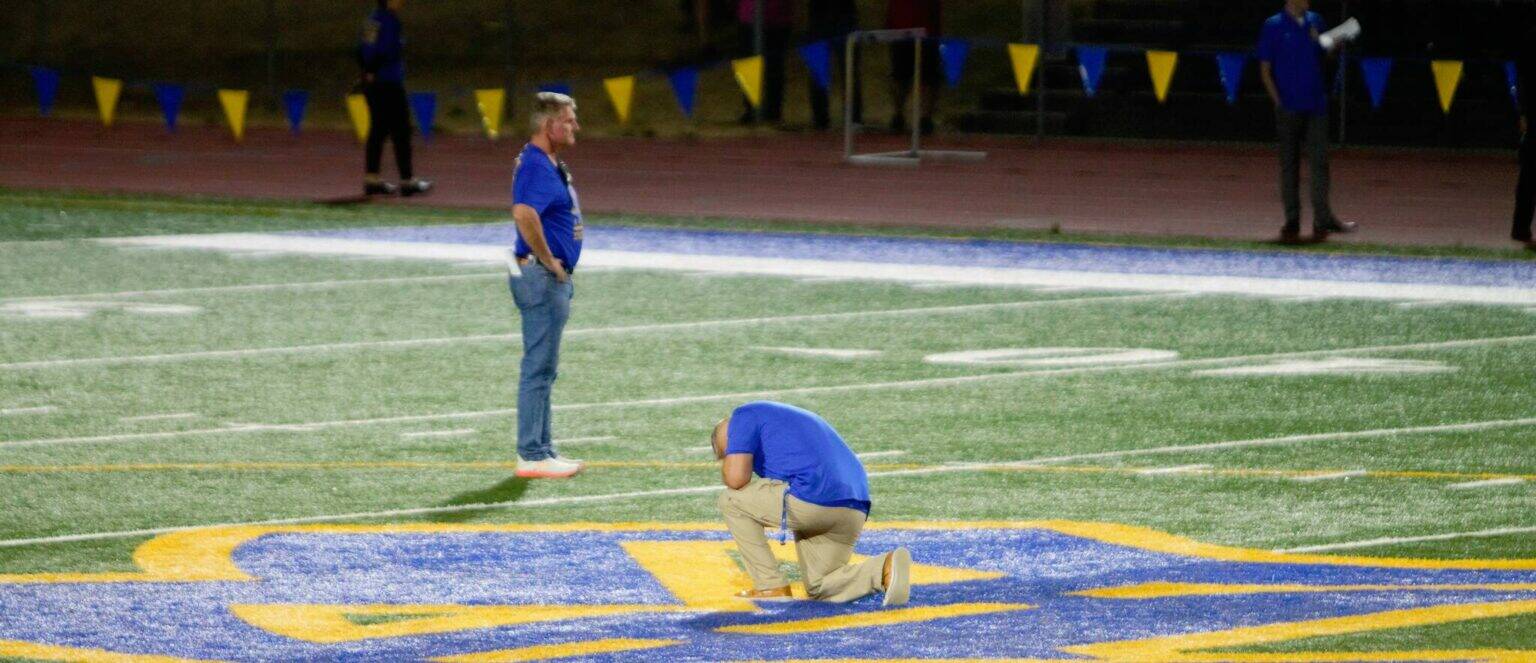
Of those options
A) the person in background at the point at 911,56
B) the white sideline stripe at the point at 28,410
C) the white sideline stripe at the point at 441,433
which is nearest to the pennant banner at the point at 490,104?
the person in background at the point at 911,56

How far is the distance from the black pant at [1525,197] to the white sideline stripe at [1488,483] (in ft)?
30.0

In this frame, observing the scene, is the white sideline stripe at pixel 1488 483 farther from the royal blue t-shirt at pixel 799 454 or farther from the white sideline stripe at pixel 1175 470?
the royal blue t-shirt at pixel 799 454

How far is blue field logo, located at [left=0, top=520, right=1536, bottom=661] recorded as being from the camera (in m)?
7.30

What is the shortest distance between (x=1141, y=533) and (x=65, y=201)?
15700 millimetres

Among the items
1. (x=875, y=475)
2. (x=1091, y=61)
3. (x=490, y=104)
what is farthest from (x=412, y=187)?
(x=875, y=475)

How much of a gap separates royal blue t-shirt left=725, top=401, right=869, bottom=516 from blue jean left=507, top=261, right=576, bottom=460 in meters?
2.37

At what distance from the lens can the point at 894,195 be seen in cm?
2383

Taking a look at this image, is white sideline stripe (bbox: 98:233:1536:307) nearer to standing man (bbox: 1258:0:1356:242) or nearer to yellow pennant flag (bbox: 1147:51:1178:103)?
standing man (bbox: 1258:0:1356:242)

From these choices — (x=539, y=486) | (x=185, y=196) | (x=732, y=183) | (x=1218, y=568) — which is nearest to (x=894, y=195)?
(x=732, y=183)

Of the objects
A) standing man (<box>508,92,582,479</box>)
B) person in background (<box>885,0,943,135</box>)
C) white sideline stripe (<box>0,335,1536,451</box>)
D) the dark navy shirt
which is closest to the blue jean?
standing man (<box>508,92,582,479</box>)

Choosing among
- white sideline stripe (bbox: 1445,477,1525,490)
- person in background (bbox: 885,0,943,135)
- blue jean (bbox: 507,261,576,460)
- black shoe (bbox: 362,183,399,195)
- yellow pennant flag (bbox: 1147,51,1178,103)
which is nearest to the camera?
white sideline stripe (bbox: 1445,477,1525,490)

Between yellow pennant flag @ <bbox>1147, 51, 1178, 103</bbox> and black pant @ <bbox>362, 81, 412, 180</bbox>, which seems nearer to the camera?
black pant @ <bbox>362, 81, 412, 180</bbox>

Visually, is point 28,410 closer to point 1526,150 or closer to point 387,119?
point 387,119

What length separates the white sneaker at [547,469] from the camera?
10.3 meters
